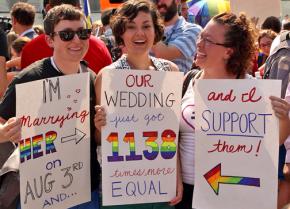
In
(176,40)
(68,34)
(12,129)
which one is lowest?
(12,129)

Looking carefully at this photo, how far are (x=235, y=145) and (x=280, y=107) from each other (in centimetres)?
30

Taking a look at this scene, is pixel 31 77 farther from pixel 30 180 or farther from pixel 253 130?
pixel 253 130

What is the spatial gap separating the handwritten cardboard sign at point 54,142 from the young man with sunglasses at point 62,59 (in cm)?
12

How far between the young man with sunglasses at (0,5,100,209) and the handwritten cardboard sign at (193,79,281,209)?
0.58 m

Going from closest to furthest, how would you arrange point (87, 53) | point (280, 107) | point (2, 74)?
1. point (280, 107)
2. point (2, 74)
3. point (87, 53)

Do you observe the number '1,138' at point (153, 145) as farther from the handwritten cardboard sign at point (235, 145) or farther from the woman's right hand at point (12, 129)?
the woman's right hand at point (12, 129)

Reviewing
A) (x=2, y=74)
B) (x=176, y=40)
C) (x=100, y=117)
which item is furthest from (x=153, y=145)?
(x=176, y=40)

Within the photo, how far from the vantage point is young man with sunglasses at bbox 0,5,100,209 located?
298 cm

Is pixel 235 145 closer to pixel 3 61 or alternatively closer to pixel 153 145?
pixel 153 145

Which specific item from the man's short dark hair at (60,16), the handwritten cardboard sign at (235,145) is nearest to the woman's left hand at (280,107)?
the handwritten cardboard sign at (235,145)

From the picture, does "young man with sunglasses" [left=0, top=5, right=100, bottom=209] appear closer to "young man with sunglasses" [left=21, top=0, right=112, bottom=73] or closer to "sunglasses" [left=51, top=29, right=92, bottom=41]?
"sunglasses" [left=51, top=29, right=92, bottom=41]

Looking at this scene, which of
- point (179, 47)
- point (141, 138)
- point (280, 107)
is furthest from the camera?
point (179, 47)

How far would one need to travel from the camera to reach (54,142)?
2984 millimetres

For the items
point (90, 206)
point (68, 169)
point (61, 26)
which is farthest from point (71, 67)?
point (90, 206)
